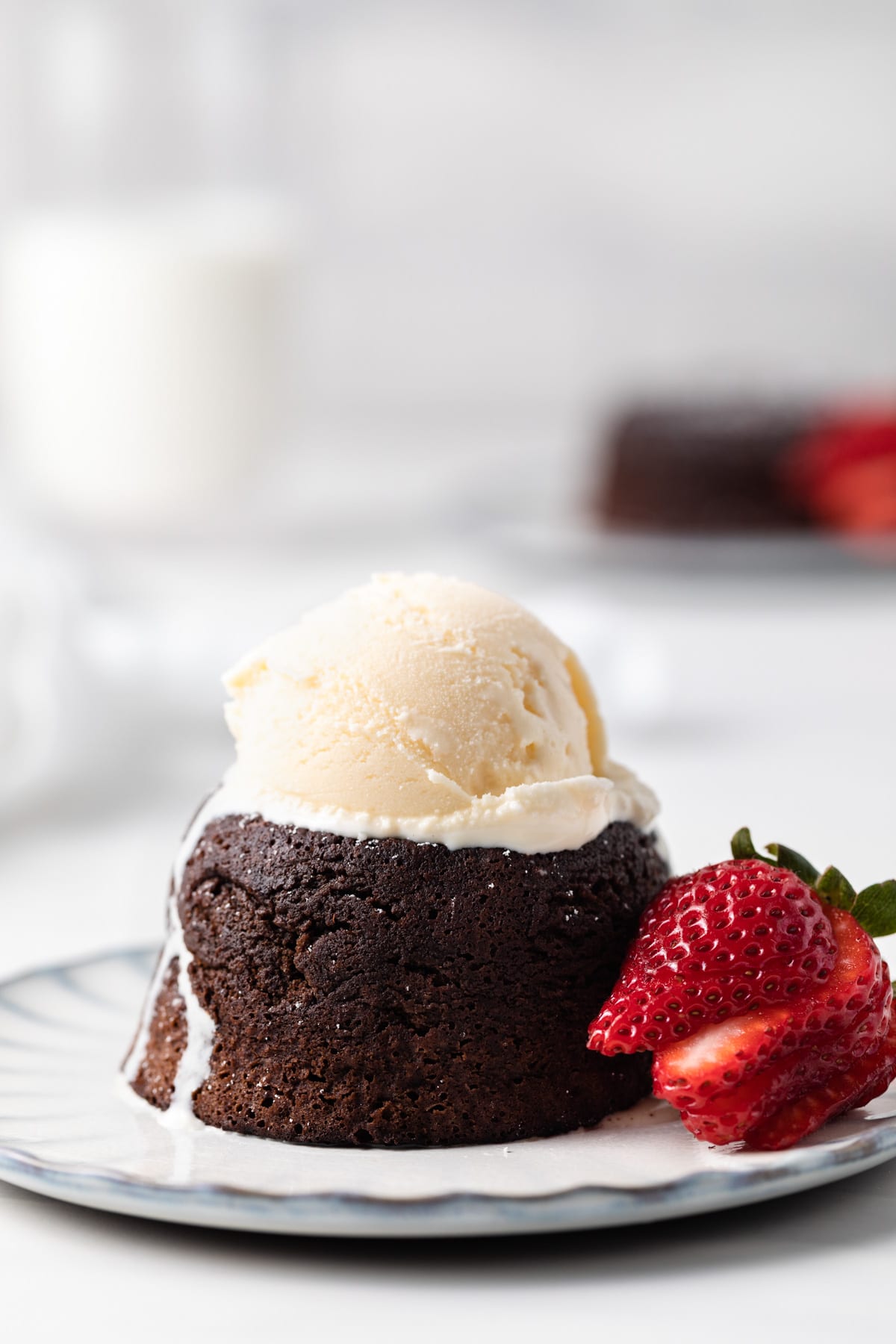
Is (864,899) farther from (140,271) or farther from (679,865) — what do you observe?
(140,271)

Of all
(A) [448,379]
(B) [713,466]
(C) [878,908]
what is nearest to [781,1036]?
(C) [878,908]

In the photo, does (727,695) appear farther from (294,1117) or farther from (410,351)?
(410,351)

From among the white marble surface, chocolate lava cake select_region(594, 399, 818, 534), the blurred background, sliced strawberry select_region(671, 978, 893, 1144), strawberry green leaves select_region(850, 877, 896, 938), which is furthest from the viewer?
chocolate lava cake select_region(594, 399, 818, 534)

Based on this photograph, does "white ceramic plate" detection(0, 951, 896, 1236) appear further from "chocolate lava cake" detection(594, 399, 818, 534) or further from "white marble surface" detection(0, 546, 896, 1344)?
"chocolate lava cake" detection(594, 399, 818, 534)

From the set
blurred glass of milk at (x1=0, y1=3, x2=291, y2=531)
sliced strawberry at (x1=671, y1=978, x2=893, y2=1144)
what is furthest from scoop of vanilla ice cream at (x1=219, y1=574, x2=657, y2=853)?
blurred glass of milk at (x1=0, y1=3, x2=291, y2=531)

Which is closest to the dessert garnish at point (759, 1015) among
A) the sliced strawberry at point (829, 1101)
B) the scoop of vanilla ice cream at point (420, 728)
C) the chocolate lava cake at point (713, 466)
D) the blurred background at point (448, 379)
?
the sliced strawberry at point (829, 1101)

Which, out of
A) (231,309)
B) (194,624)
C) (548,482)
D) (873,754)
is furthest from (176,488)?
(873,754)

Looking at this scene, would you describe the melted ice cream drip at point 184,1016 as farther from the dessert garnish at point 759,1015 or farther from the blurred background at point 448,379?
the blurred background at point 448,379
